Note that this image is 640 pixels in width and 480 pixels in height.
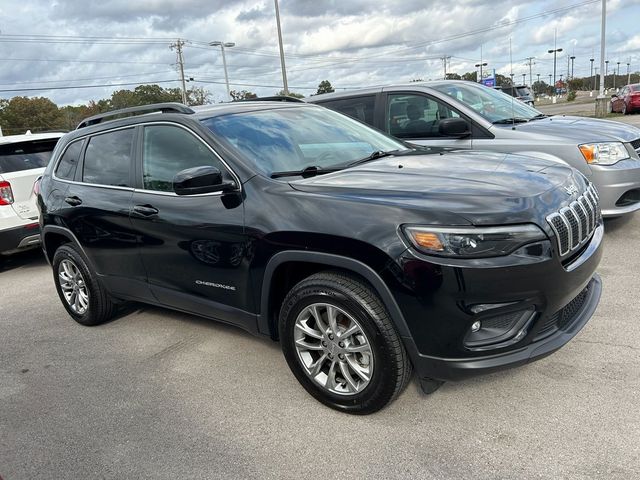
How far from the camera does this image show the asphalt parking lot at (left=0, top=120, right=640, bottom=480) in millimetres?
2508

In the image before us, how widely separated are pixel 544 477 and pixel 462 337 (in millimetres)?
688

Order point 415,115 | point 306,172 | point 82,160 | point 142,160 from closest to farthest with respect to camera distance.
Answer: point 306,172
point 142,160
point 82,160
point 415,115

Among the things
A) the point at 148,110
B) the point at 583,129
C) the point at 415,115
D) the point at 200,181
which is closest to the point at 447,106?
the point at 415,115

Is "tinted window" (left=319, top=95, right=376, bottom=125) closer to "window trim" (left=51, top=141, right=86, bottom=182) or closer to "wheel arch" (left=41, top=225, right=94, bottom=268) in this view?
"window trim" (left=51, top=141, right=86, bottom=182)

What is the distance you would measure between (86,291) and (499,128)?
176 inches

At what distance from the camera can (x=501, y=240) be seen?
241 cm

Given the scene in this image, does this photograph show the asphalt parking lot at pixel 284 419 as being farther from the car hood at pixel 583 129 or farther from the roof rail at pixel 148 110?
the car hood at pixel 583 129

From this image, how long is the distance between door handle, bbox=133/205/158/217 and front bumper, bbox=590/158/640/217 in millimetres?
4127

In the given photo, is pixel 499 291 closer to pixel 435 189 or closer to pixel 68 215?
pixel 435 189

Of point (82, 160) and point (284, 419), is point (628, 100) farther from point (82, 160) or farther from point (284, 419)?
point (284, 419)

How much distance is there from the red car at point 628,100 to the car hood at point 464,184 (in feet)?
81.6

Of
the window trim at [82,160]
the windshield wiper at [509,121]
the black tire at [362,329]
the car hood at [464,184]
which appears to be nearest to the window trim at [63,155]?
the window trim at [82,160]

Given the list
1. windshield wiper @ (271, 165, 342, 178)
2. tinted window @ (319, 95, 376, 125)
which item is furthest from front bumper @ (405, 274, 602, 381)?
tinted window @ (319, 95, 376, 125)

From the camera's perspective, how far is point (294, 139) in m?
3.59
